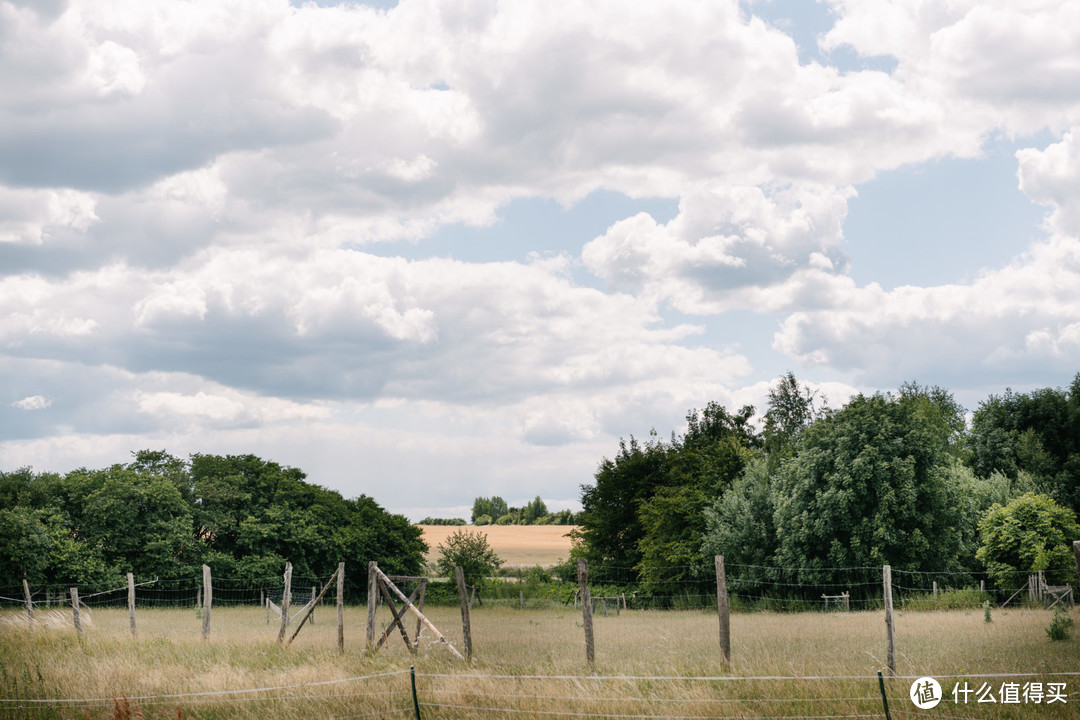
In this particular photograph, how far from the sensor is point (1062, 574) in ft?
125

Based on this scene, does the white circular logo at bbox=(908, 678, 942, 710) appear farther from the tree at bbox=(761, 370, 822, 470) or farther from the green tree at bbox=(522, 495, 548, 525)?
the green tree at bbox=(522, 495, 548, 525)

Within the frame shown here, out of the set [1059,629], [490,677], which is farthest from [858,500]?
[490,677]

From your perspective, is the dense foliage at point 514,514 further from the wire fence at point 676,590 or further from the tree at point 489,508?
the wire fence at point 676,590

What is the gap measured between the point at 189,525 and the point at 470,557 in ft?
60.6

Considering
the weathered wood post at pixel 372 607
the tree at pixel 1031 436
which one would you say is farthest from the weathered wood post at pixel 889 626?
the tree at pixel 1031 436

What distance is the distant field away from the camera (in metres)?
90.0

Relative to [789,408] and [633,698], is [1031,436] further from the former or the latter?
[633,698]

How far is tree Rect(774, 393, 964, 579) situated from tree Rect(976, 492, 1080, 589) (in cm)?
217

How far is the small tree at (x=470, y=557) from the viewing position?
54.9m

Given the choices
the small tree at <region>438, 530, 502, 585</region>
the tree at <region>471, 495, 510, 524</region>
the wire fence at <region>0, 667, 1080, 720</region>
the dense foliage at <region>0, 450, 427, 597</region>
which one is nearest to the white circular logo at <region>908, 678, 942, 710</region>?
the wire fence at <region>0, 667, 1080, 720</region>

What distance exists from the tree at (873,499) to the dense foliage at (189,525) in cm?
3048

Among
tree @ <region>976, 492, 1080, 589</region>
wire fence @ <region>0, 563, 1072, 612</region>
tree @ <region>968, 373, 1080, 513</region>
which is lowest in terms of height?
wire fence @ <region>0, 563, 1072, 612</region>

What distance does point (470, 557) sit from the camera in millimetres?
55281

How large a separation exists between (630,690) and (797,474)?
34.4m
